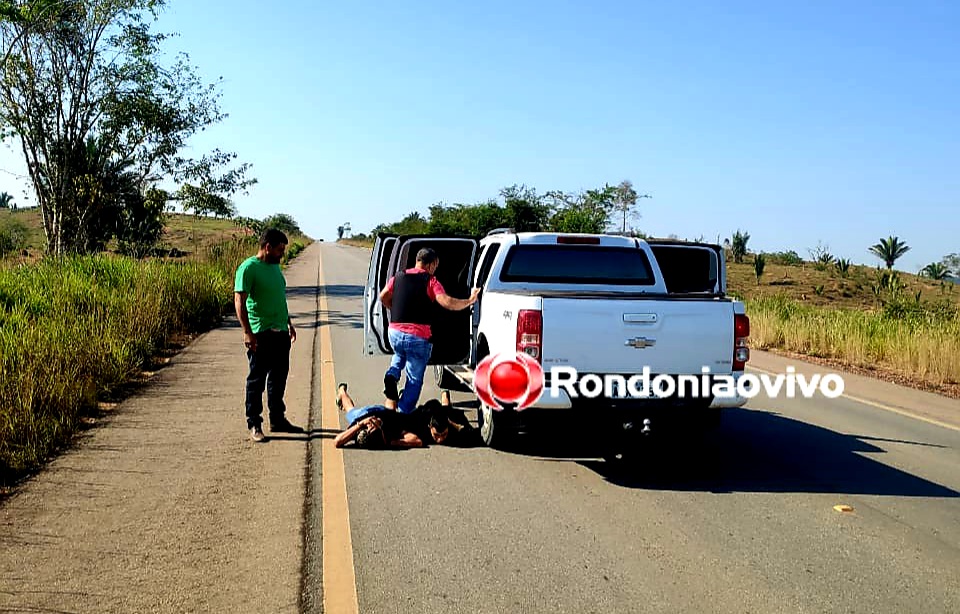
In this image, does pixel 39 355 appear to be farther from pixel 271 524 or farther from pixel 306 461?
pixel 271 524

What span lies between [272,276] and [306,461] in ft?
6.07

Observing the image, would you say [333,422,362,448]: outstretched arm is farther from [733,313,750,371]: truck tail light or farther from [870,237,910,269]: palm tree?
[870,237,910,269]: palm tree

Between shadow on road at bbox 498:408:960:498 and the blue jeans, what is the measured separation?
42.5 inches

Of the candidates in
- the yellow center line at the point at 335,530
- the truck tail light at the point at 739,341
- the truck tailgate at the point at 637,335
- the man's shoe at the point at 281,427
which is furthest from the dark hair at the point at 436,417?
the truck tail light at the point at 739,341

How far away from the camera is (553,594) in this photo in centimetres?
437

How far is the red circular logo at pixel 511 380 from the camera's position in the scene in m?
6.38

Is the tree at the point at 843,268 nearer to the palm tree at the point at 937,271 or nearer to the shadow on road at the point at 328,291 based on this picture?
the palm tree at the point at 937,271

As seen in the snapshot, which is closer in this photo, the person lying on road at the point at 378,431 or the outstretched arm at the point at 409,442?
the person lying on road at the point at 378,431

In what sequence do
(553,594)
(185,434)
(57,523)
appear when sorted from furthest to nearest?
(185,434) < (57,523) < (553,594)

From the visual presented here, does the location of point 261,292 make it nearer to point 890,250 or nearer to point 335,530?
point 335,530

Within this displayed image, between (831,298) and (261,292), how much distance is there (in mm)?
29358

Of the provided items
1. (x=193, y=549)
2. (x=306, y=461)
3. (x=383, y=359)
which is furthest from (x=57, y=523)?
(x=383, y=359)

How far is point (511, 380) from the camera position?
21.5 feet

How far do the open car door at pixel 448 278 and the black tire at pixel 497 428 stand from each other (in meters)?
1.38
